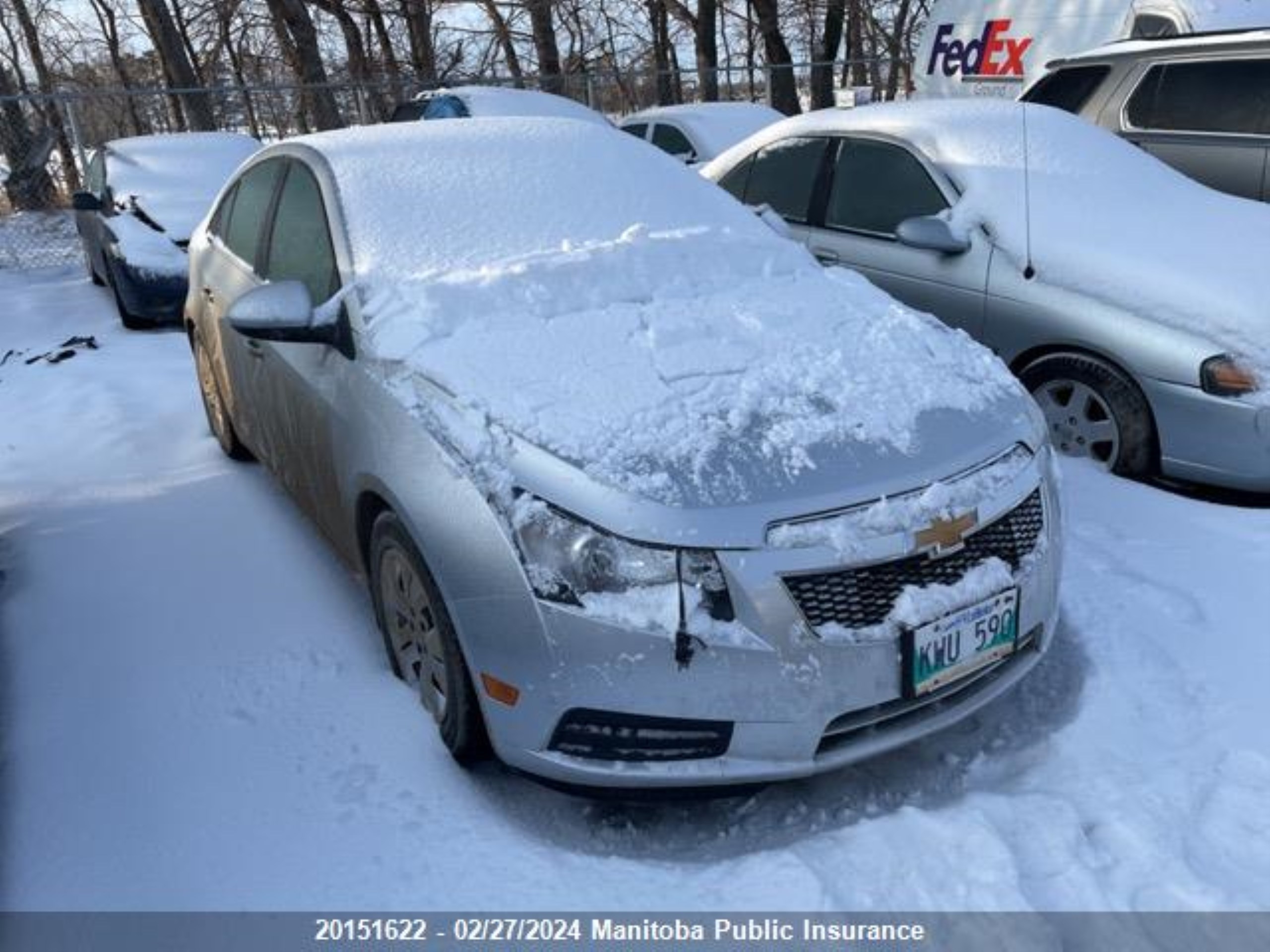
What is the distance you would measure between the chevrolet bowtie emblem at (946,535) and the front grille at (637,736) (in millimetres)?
576

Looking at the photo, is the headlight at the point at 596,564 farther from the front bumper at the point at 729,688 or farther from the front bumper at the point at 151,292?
the front bumper at the point at 151,292

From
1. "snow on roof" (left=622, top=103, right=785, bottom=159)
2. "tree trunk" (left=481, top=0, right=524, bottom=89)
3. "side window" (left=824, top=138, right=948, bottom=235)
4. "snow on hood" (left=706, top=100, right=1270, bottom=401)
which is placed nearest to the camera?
"snow on hood" (left=706, top=100, right=1270, bottom=401)

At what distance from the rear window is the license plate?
488 centimetres

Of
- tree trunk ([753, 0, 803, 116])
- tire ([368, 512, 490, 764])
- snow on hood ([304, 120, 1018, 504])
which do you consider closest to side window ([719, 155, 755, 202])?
snow on hood ([304, 120, 1018, 504])

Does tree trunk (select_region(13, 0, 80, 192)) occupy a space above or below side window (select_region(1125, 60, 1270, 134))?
above

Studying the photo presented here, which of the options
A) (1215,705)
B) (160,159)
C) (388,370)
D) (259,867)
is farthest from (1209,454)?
(160,159)

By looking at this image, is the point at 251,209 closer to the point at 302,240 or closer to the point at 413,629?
the point at 302,240

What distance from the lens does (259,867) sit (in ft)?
7.31

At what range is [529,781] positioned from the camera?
7.74 ft

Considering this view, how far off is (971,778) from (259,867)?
1.65m

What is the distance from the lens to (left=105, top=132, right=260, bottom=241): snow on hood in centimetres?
802

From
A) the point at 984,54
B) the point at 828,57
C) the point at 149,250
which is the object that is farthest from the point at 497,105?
the point at 828,57

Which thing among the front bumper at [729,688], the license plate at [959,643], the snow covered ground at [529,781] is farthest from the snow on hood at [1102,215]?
the front bumper at [729,688]

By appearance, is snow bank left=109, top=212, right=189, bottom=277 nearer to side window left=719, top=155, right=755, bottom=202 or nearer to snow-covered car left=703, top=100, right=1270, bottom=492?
side window left=719, top=155, right=755, bottom=202
